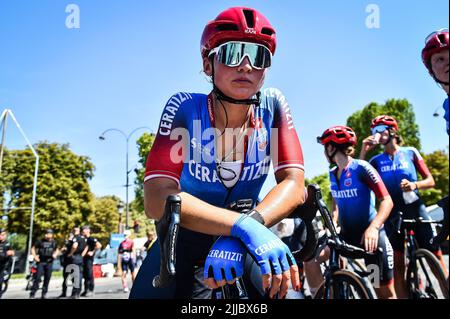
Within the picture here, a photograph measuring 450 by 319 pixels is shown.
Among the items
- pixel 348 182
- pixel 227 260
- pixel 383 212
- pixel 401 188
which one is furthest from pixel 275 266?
pixel 401 188

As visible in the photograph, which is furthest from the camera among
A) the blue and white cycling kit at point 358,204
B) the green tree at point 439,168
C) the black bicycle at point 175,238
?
the green tree at point 439,168

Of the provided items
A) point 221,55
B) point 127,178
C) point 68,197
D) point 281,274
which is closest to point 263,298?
point 281,274

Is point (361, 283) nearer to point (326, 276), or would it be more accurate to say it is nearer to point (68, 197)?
point (326, 276)

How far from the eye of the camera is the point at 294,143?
1479 millimetres

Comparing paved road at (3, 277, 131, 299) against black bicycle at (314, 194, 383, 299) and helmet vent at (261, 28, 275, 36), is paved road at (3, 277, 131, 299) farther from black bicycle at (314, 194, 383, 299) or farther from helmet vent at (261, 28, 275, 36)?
helmet vent at (261, 28, 275, 36)

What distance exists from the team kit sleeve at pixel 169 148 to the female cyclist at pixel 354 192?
6.30 feet

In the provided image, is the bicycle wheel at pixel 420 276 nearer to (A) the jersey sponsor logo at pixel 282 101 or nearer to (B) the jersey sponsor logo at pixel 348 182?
(B) the jersey sponsor logo at pixel 348 182

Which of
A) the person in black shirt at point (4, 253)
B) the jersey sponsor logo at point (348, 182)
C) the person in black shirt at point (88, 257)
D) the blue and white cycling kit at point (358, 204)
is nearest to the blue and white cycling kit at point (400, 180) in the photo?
the blue and white cycling kit at point (358, 204)

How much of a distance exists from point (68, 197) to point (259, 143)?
29.6m

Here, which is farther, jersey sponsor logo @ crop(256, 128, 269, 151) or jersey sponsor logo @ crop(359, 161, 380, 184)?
jersey sponsor logo @ crop(359, 161, 380, 184)

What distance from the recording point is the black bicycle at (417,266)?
3.87 meters

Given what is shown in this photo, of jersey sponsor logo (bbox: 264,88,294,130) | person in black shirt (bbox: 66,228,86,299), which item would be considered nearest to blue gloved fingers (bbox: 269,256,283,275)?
jersey sponsor logo (bbox: 264,88,294,130)

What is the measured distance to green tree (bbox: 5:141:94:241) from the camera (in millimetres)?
22219

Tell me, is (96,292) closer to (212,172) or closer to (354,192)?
(354,192)
